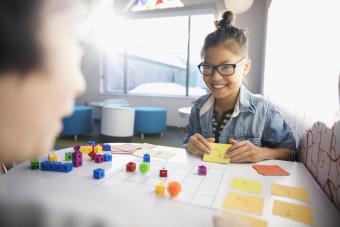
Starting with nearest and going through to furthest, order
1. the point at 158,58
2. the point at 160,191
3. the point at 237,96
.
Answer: the point at 160,191 → the point at 237,96 → the point at 158,58

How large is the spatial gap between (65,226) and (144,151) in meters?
0.49

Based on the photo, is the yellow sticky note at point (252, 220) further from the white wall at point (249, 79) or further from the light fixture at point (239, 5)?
the light fixture at point (239, 5)

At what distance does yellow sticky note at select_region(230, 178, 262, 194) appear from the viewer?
0.67m

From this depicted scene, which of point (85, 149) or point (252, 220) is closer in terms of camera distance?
point (252, 220)

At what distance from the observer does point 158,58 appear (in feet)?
16.8

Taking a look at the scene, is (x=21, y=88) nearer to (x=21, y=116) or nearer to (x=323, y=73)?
(x=21, y=116)

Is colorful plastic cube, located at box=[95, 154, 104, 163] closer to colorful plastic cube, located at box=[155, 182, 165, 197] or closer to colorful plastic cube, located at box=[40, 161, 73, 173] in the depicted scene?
colorful plastic cube, located at box=[40, 161, 73, 173]

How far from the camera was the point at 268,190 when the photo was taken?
672mm

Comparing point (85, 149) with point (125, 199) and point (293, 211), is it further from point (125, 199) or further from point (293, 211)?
point (293, 211)

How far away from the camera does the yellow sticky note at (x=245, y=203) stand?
1.86 ft

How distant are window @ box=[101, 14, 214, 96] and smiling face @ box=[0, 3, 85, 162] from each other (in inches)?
162

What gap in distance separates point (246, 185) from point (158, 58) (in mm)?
4636

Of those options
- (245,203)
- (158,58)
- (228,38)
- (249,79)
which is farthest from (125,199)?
(158,58)

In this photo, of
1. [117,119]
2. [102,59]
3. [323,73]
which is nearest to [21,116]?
[323,73]
